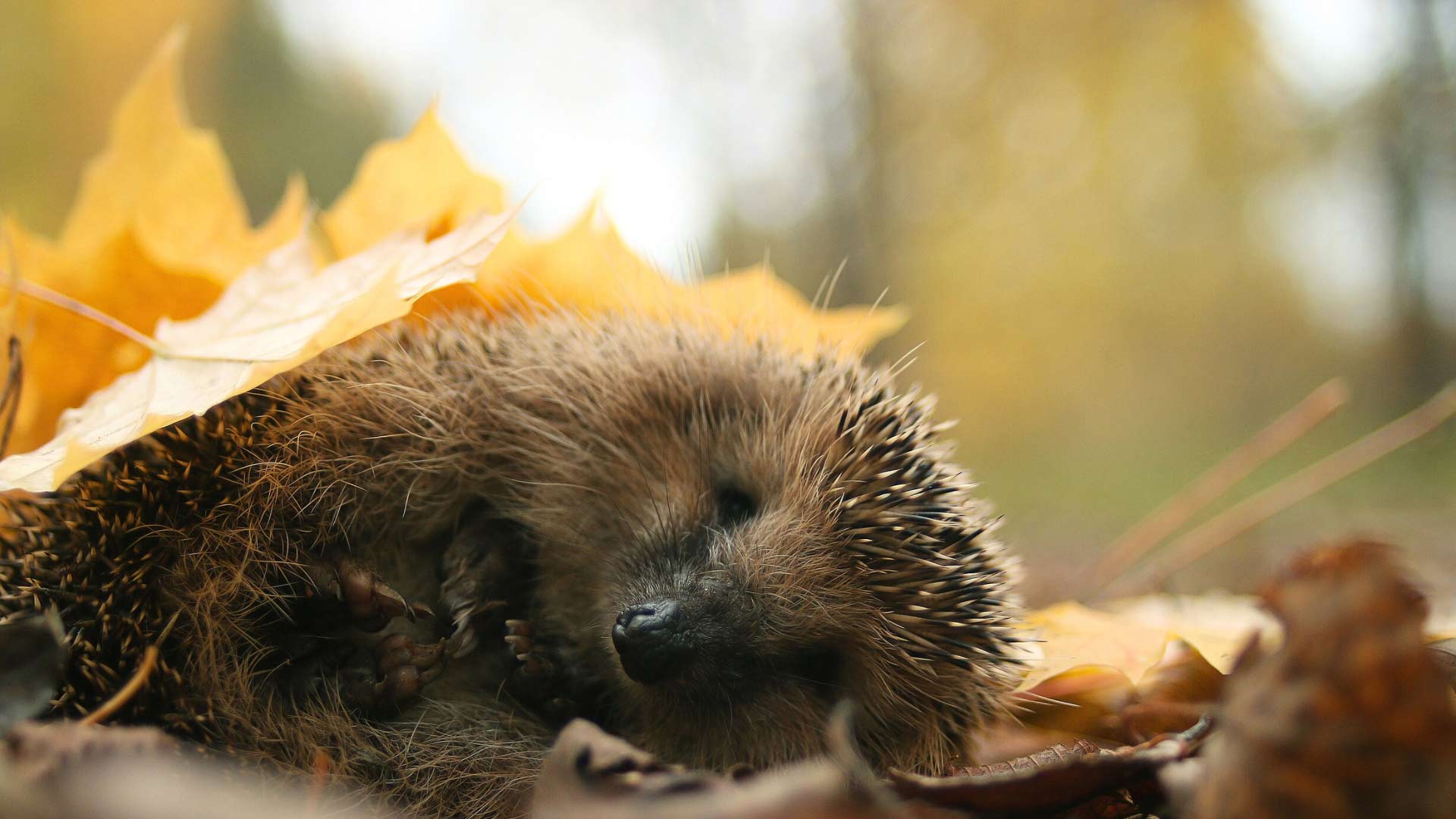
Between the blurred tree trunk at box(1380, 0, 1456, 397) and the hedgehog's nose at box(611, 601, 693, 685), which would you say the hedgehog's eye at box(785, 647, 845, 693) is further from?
the blurred tree trunk at box(1380, 0, 1456, 397)

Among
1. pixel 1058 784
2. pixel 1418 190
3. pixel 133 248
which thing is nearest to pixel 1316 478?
pixel 1058 784

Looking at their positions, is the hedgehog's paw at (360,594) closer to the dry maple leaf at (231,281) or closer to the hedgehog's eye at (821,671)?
the dry maple leaf at (231,281)

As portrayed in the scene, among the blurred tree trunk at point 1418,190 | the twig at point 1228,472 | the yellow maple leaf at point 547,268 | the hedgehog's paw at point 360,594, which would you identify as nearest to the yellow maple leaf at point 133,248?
the yellow maple leaf at point 547,268

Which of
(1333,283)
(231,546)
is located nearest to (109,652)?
(231,546)

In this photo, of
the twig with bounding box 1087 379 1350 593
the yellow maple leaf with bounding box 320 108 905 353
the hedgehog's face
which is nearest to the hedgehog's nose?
the hedgehog's face

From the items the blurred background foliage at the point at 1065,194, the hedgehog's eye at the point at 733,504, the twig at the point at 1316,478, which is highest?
the blurred background foliage at the point at 1065,194
